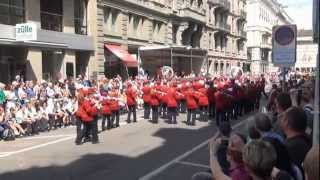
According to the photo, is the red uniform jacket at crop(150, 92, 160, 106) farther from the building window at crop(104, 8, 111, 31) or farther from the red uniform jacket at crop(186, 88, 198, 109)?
the building window at crop(104, 8, 111, 31)

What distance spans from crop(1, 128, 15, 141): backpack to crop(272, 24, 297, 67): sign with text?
8.32 m

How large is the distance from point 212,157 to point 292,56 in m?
7.98

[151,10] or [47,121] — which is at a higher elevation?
[151,10]

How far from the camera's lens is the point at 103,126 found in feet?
63.3

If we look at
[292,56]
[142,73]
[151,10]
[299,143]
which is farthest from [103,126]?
[151,10]

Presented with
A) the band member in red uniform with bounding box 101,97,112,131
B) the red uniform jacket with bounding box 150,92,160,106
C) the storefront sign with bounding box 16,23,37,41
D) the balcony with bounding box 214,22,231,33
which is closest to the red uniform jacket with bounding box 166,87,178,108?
the red uniform jacket with bounding box 150,92,160,106

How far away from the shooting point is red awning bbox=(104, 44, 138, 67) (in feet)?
117

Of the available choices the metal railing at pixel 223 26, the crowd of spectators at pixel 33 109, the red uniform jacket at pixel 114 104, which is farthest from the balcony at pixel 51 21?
the metal railing at pixel 223 26

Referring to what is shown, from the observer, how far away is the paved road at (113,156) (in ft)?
37.6

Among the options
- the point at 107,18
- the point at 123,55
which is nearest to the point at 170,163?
the point at 123,55

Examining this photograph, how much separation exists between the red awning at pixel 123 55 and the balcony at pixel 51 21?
4.84 meters

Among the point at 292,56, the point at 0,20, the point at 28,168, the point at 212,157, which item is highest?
the point at 0,20

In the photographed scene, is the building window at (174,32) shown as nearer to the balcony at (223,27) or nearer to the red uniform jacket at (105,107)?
the balcony at (223,27)

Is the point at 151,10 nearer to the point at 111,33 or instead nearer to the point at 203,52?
the point at 111,33
